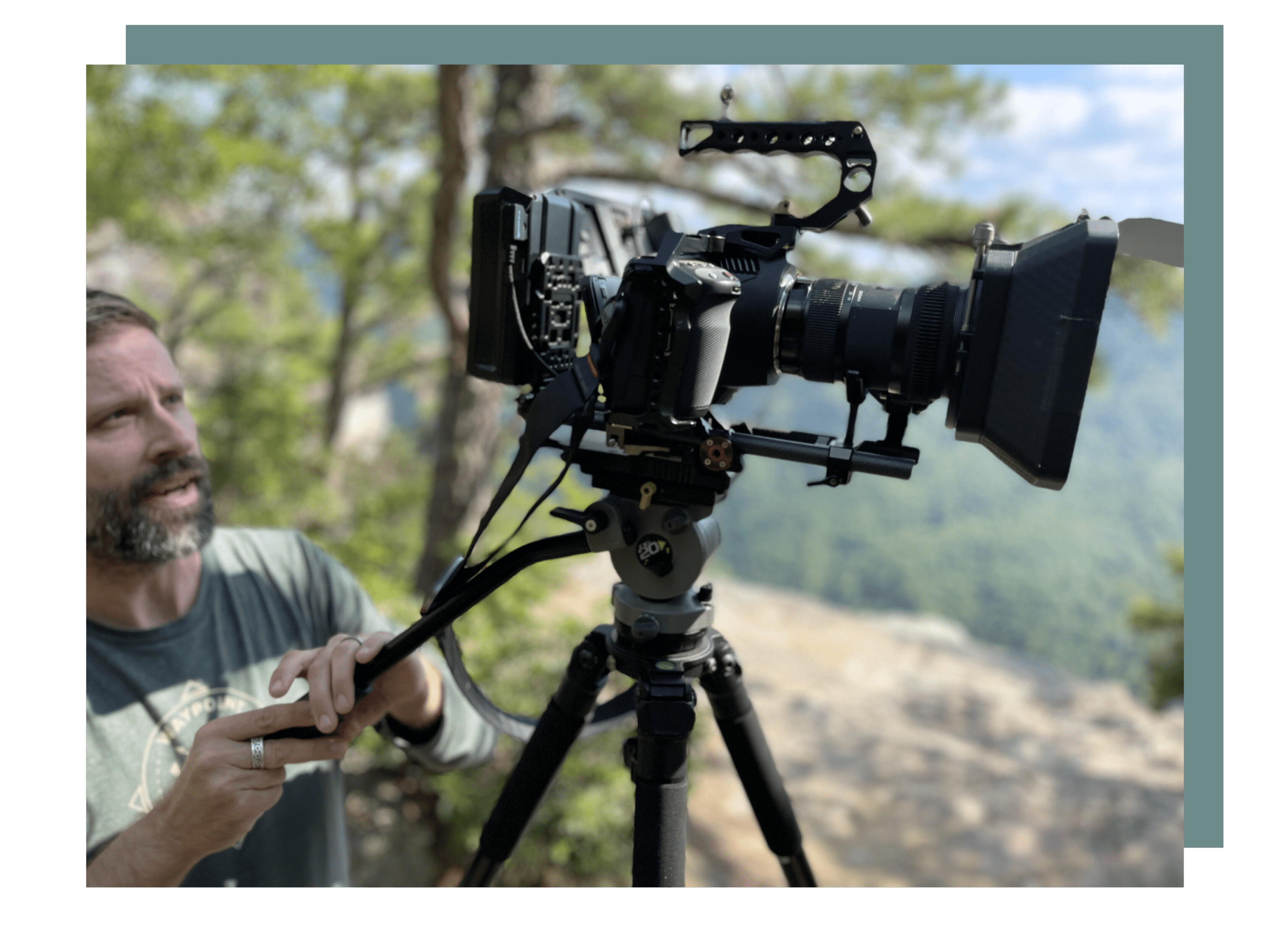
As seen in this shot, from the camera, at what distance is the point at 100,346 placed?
1643mm

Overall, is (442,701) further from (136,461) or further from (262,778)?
(136,461)

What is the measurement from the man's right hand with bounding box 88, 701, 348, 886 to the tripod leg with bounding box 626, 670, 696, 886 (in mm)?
494

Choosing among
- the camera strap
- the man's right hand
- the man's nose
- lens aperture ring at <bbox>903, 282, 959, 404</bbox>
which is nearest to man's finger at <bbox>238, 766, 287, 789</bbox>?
the man's right hand

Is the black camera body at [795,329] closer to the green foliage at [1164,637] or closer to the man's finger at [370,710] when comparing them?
the man's finger at [370,710]

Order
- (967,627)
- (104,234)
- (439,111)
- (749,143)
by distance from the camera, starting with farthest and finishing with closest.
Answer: (967,627) → (104,234) → (439,111) → (749,143)

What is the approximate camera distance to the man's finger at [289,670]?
1.30 m

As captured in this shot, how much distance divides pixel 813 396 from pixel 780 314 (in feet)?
38.2

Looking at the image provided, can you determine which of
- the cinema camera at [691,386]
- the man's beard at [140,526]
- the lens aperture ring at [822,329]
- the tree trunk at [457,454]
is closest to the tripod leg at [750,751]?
the cinema camera at [691,386]

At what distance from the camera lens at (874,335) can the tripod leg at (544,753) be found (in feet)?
1.96

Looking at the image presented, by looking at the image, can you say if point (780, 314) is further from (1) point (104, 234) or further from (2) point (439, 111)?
(1) point (104, 234)

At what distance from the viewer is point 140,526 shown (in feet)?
5.33

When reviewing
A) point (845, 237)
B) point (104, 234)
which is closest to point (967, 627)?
point (845, 237)

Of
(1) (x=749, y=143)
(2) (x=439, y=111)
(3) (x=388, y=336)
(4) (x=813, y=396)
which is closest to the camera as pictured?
(1) (x=749, y=143)

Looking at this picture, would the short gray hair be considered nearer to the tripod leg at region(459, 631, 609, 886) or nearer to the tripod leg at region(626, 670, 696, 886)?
the tripod leg at region(459, 631, 609, 886)
